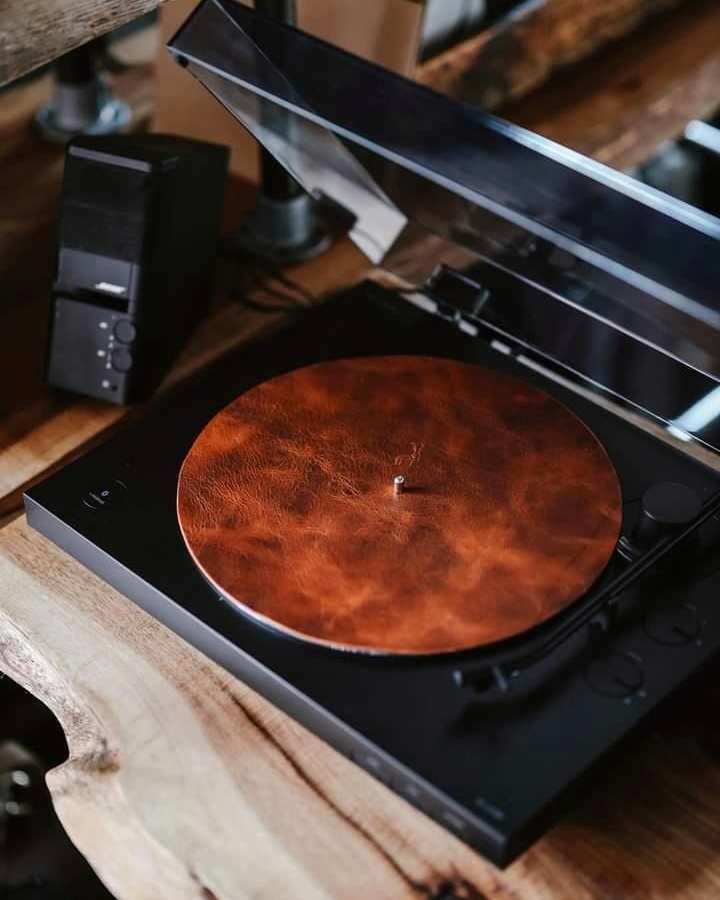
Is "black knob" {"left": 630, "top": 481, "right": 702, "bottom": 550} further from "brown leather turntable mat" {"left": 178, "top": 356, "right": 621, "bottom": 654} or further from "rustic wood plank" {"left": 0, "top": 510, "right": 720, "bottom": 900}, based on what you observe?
"rustic wood plank" {"left": 0, "top": 510, "right": 720, "bottom": 900}

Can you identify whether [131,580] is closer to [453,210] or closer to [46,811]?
[453,210]

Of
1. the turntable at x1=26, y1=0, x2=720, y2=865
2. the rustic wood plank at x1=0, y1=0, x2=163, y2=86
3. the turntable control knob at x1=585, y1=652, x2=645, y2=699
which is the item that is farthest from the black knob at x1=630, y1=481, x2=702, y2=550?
the rustic wood plank at x1=0, y1=0, x2=163, y2=86

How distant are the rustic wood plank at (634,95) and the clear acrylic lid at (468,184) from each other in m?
0.54

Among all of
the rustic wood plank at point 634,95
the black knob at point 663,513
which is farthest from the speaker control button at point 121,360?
the rustic wood plank at point 634,95

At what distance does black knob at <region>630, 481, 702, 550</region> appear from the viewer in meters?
0.99

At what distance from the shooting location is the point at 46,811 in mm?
1522

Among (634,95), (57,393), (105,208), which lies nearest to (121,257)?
(105,208)

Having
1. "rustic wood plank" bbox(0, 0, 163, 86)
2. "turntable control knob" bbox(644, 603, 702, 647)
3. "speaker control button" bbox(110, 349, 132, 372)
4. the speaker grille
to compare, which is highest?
"rustic wood plank" bbox(0, 0, 163, 86)

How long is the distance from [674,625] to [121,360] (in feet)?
1.85

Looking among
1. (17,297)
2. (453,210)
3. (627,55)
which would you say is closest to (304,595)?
(453,210)

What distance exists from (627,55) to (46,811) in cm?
134

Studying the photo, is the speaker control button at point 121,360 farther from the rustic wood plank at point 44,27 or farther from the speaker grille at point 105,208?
the rustic wood plank at point 44,27

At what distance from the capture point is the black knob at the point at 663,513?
3.26 feet

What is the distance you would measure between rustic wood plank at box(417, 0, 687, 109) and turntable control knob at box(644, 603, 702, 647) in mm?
846
